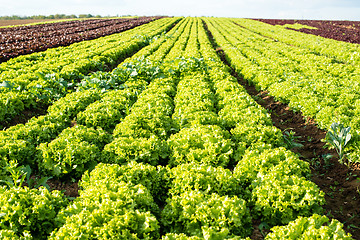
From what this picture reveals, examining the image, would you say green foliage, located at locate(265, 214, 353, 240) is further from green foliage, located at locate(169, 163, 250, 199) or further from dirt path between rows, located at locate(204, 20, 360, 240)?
green foliage, located at locate(169, 163, 250, 199)

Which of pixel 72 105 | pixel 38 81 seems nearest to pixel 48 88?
pixel 38 81

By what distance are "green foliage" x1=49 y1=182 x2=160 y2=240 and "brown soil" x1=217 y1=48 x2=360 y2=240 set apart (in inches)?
89.8

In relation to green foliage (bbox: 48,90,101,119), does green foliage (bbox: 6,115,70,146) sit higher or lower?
lower

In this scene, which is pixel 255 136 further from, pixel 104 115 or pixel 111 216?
pixel 104 115

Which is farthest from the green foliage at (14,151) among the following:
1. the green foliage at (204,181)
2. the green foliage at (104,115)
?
the green foliage at (204,181)

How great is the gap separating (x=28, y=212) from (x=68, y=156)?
186 centimetres

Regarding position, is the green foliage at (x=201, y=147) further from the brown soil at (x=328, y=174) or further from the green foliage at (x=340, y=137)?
the green foliage at (x=340, y=137)

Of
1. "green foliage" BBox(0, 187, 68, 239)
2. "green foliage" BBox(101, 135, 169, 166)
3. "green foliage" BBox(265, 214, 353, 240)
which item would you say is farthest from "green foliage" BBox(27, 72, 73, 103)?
"green foliage" BBox(265, 214, 353, 240)

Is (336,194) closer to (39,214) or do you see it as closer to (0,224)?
(39,214)

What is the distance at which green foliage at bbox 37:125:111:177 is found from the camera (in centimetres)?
602

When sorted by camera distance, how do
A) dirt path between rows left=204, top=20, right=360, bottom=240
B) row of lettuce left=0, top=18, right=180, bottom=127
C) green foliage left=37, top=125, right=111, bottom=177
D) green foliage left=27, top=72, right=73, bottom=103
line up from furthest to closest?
green foliage left=27, top=72, right=73, bottom=103 < row of lettuce left=0, top=18, right=180, bottom=127 < green foliage left=37, top=125, right=111, bottom=177 < dirt path between rows left=204, top=20, right=360, bottom=240

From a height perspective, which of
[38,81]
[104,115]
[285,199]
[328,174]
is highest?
→ [38,81]

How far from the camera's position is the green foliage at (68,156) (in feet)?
19.7

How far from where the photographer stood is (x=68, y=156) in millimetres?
5984
